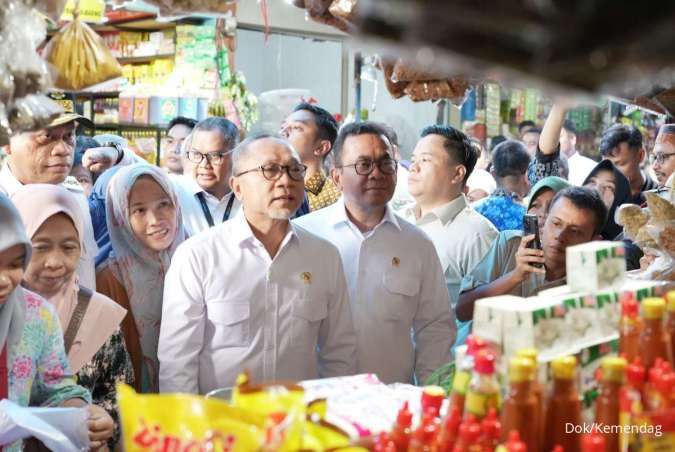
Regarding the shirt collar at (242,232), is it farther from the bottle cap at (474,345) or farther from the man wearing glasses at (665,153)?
the man wearing glasses at (665,153)

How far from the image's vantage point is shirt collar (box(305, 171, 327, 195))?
4.93m

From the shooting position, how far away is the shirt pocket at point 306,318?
3.13 metres

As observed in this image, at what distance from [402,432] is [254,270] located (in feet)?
5.36

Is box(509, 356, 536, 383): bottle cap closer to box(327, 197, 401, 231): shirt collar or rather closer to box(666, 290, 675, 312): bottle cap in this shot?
box(666, 290, 675, 312): bottle cap

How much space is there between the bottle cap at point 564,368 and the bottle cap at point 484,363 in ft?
0.38

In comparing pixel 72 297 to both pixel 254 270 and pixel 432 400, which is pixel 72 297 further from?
pixel 432 400

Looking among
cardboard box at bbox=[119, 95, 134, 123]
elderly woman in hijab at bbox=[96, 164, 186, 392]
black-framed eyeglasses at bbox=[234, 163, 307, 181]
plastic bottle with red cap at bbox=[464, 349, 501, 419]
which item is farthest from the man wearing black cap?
cardboard box at bbox=[119, 95, 134, 123]

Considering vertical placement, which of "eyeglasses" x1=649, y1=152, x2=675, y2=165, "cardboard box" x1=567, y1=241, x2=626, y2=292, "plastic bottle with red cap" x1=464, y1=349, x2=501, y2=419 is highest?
"eyeglasses" x1=649, y1=152, x2=675, y2=165

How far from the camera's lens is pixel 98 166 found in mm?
5172

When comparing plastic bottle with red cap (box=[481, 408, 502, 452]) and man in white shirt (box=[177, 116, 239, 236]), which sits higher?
man in white shirt (box=[177, 116, 239, 236])

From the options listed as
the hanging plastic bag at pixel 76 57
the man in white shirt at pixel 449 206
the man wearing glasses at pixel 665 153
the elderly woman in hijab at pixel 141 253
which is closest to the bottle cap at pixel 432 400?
the hanging plastic bag at pixel 76 57

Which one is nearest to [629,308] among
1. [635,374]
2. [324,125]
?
[635,374]

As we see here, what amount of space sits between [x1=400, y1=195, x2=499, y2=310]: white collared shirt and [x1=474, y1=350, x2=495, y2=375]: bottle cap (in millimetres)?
2363

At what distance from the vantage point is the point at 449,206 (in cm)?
404
